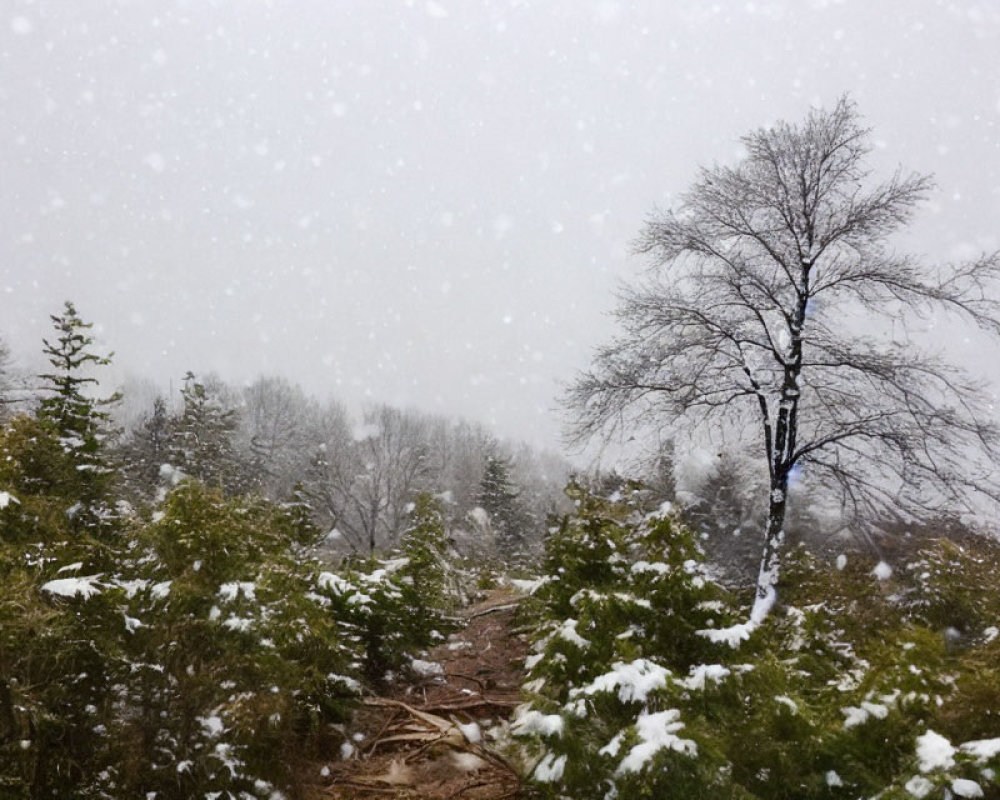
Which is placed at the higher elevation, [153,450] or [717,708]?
[153,450]

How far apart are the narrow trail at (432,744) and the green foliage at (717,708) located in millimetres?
648

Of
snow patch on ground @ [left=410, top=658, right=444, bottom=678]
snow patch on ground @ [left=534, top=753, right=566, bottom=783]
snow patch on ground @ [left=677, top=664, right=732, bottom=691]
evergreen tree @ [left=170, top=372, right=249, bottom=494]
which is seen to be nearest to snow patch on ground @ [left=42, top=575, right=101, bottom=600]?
snow patch on ground @ [left=534, top=753, right=566, bottom=783]

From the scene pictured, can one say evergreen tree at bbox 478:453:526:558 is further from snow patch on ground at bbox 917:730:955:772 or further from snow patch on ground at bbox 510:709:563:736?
snow patch on ground at bbox 917:730:955:772

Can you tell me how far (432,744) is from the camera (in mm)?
4645

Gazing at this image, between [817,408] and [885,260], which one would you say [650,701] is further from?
[885,260]

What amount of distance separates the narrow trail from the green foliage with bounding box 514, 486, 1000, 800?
2.13 ft

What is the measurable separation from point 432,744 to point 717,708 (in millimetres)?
2453

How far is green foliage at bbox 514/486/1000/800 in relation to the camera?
8.43 feet

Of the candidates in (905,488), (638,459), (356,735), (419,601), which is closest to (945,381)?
(905,488)

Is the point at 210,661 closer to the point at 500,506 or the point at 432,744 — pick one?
the point at 432,744

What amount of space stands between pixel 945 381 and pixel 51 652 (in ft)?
31.5

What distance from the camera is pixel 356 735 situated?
4.83 meters

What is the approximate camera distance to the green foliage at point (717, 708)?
8.43ft

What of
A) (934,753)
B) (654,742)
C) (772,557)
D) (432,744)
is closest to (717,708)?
(654,742)
